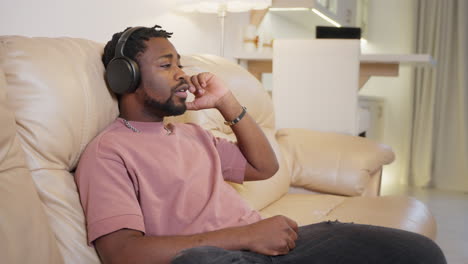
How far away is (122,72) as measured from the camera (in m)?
1.17

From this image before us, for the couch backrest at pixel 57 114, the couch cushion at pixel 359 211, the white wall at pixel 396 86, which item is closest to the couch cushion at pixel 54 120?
the couch backrest at pixel 57 114

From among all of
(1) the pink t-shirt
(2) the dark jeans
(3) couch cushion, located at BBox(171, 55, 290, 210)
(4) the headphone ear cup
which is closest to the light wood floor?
(3) couch cushion, located at BBox(171, 55, 290, 210)

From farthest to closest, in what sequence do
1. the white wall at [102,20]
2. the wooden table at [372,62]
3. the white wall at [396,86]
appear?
the white wall at [396,86]
the wooden table at [372,62]
the white wall at [102,20]

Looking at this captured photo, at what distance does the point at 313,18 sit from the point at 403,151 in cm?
145

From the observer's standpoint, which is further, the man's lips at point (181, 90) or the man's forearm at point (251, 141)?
the man's forearm at point (251, 141)

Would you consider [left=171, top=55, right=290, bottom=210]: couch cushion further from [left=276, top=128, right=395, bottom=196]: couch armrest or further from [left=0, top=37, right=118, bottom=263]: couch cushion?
[left=0, top=37, right=118, bottom=263]: couch cushion

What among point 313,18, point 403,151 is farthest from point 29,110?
point 403,151

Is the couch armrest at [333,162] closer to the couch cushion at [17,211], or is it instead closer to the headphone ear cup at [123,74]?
the headphone ear cup at [123,74]

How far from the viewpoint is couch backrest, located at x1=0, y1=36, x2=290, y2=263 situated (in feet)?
3.41

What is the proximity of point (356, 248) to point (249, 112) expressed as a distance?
105 cm

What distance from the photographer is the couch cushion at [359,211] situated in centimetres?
171

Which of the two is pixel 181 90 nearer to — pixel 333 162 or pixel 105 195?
pixel 105 195

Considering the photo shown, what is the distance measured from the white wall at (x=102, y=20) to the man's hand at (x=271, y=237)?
2.95 feet

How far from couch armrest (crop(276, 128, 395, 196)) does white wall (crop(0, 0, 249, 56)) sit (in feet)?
2.41
